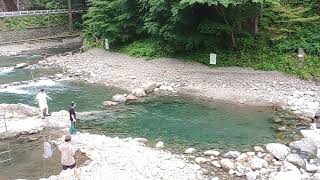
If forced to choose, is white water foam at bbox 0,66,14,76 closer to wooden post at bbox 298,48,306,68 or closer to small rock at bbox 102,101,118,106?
small rock at bbox 102,101,118,106

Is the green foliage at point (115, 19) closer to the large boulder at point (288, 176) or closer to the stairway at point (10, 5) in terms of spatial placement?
the large boulder at point (288, 176)

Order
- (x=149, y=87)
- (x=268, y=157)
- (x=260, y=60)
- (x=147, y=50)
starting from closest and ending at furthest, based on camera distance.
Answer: (x=268, y=157) → (x=149, y=87) → (x=260, y=60) → (x=147, y=50)

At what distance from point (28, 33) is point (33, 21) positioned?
7.51ft

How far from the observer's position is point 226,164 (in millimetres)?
14453

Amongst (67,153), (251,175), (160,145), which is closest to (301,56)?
(160,145)

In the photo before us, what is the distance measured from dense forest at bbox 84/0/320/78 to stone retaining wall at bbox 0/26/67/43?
22.6m

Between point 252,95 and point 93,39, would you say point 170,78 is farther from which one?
point 93,39

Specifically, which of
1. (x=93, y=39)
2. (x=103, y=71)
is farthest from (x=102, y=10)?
(x=103, y=71)

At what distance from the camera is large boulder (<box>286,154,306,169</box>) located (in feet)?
46.2

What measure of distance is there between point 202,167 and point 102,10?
24068mm

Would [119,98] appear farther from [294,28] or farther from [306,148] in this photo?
[294,28]

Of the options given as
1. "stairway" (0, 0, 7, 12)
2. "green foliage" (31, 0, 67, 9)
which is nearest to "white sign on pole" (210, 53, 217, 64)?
"green foliage" (31, 0, 67, 9)

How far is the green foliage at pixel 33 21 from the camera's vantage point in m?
49.3

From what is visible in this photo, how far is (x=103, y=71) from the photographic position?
99.8 ft
